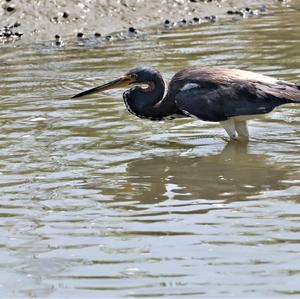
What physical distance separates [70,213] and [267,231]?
1.56 meters

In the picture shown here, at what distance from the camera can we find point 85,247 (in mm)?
6914

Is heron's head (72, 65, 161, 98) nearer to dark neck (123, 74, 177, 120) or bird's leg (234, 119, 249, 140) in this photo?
dark neck (123, 74, 177, 120)

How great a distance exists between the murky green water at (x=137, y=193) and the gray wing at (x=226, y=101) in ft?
1.06

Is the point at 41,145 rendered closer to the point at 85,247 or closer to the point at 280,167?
the point at 280,167

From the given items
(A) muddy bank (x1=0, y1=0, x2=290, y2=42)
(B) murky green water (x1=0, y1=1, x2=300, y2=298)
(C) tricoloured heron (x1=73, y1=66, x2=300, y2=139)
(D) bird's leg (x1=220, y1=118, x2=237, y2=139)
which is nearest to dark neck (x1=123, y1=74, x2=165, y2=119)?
(C) tricoloured heron (x1=73, y1=66, x2=300, y2=139)

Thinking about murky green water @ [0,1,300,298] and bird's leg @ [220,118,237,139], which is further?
bird's leg @ [220,118,237,139]

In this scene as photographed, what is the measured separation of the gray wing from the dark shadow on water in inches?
13.6

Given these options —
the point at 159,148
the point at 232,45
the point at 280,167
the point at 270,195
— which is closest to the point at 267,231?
the point at 270,195

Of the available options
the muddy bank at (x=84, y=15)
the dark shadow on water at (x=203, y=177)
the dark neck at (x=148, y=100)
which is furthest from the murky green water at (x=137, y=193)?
the muddy bank at (x=84, y=15)

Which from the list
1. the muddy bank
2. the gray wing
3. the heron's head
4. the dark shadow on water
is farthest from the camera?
the muddy bank

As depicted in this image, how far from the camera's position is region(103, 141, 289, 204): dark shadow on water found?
8.32m

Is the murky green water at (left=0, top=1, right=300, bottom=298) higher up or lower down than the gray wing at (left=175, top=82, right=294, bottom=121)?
lower down

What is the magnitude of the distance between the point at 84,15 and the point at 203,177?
25.9 feet

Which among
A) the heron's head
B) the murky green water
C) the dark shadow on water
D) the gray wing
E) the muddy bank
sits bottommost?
the dark shadow on water
